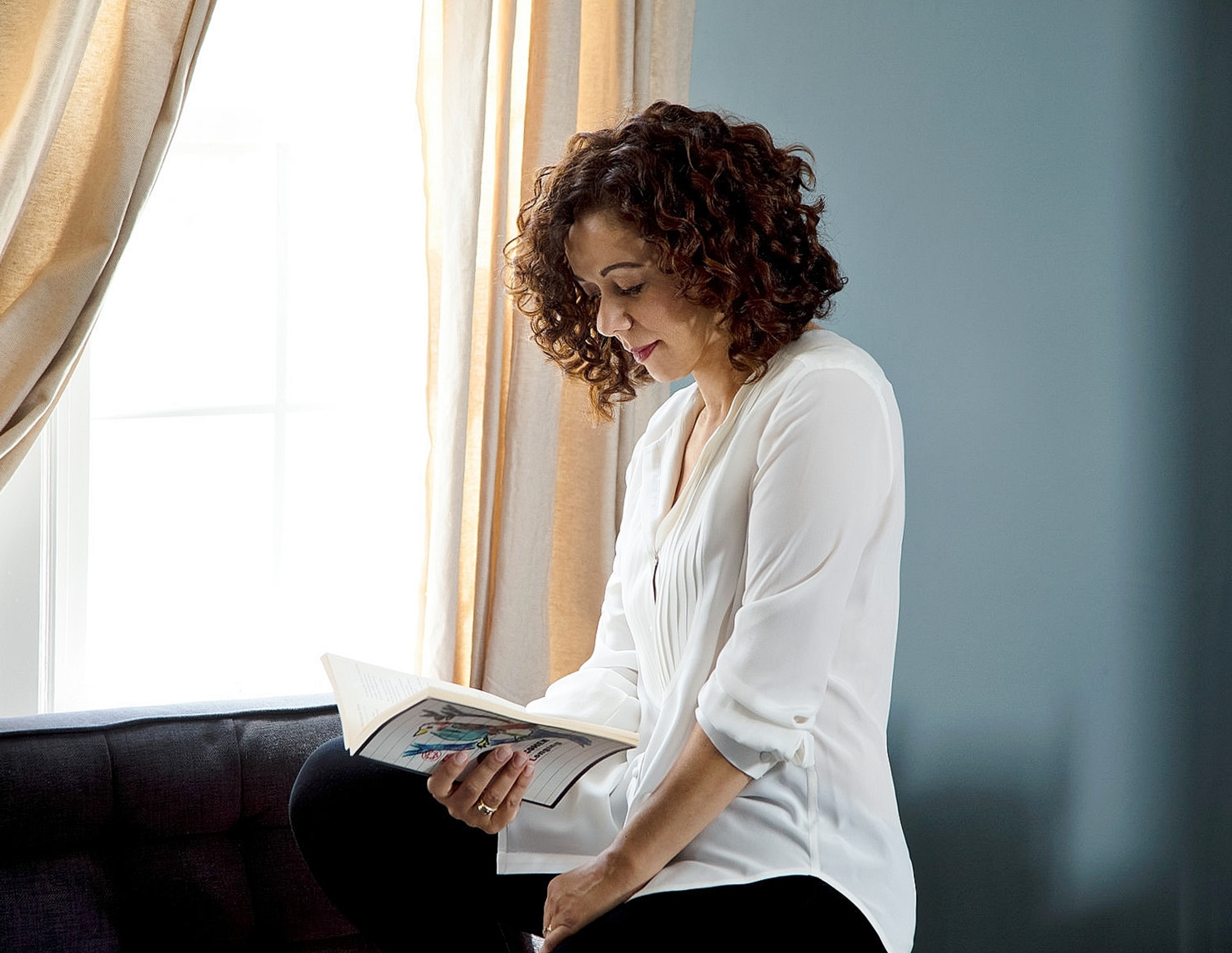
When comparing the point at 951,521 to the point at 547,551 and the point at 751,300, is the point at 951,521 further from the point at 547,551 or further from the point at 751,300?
the point at 751,300

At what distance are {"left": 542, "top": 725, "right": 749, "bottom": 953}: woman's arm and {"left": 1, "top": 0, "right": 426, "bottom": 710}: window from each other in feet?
2.64

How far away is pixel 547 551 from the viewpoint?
6.01 ft

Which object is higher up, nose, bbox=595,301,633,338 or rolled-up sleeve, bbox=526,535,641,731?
nose, bbox=595,301,633,338

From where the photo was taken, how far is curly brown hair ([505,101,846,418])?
3.92 feet

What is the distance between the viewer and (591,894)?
43.2 inches

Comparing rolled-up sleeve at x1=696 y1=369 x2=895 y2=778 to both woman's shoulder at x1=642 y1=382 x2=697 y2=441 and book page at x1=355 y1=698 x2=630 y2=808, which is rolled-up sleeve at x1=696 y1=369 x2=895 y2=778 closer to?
book page at x1=355 y1=698 x2=630 y2=808

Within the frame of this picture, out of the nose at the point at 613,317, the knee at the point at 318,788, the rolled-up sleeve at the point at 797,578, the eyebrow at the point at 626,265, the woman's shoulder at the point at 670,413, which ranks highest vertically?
the eyebrow at the point at 626,265

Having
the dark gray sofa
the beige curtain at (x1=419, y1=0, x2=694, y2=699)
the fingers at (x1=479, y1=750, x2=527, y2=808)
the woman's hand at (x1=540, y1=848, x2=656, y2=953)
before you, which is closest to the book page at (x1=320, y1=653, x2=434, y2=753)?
the fingers at (x1=479, y1=750, x2=527, y2=808)

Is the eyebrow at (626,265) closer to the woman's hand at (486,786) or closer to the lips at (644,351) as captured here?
the lips at (644,351)

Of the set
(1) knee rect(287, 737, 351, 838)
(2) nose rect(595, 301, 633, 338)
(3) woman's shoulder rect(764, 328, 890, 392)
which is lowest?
(1) knee rect(287, 737, 351, 838)

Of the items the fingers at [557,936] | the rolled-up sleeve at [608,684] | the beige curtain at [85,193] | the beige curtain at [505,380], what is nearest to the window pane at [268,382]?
the beige curtain at [505,380]

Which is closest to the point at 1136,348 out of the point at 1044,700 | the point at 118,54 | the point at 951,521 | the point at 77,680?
the point at 951,521

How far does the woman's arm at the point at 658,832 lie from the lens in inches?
42.5

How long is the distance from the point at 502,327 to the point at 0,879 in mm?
1008
